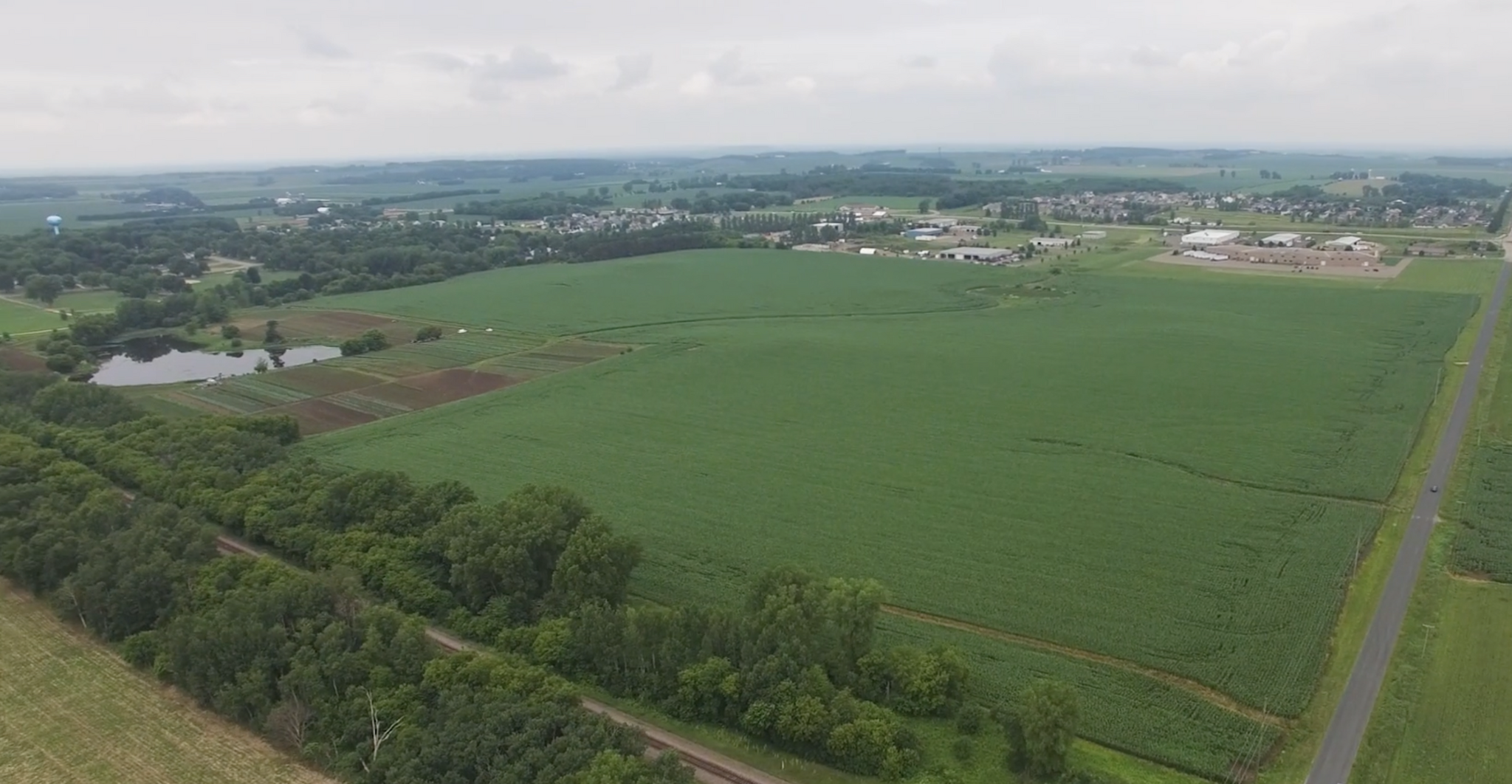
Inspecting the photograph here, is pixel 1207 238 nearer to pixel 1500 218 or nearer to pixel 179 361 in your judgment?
pixel 1500 218

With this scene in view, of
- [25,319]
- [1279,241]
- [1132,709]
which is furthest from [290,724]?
[1279,241]

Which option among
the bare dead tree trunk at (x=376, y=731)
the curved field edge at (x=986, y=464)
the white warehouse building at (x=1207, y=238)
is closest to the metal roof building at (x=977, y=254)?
the white warehouse building at (x=1207, y=238)

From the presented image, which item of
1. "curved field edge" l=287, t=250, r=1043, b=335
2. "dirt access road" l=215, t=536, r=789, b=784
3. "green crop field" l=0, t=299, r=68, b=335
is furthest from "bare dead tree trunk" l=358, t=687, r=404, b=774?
"green crop field" l=0, t=299, r=68, b=335

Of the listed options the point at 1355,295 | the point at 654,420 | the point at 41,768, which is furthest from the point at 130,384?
the point at 1355,295

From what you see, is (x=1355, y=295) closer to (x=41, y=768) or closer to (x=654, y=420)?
(x=654, y=420)

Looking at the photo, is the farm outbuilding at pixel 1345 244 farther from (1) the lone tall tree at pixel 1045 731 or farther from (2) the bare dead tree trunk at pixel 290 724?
(2) the bare dead tree trunk at pixel 290 724
